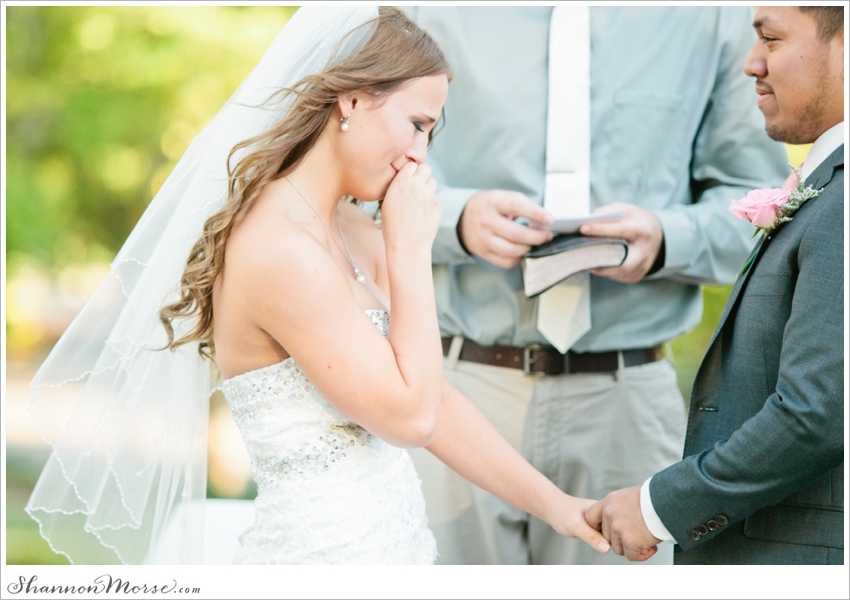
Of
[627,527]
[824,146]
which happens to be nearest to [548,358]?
[627,527]

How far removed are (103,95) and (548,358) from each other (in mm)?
4597

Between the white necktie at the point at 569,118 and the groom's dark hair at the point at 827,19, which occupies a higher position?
the groom's dark hair at the point at 827,19

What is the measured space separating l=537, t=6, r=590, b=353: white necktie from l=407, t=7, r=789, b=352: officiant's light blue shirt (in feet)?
0.14

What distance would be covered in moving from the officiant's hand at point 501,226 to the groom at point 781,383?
654 mm

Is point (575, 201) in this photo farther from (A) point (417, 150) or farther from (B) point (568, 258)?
(A) point (417, 150)

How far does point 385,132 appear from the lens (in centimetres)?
190

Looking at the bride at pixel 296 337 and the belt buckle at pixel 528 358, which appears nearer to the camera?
the bride at pixel 296 337

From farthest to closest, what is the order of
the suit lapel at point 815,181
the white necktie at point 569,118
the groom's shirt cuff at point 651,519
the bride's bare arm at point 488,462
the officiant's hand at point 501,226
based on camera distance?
the white necktie at point 569,118 → the officiant's hand at point 501,226 → the bride's bare arm at point 488,462 → the groom's shirt cuff at point 651,519 → the suit lapel at point 815,181

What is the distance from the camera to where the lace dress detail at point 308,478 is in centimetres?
186

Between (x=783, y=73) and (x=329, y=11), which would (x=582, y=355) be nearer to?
(x=783, y=73)

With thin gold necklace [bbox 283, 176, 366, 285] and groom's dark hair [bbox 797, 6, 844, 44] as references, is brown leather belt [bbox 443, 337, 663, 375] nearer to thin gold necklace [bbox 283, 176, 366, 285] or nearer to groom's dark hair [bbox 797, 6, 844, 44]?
thin gold necklace [bbox 283, 176, 366, 285]

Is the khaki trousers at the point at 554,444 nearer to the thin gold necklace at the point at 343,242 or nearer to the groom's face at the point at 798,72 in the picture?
the thin gold necklace at the point at 343,242

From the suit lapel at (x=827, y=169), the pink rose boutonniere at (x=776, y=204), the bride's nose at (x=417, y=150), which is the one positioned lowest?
the pink rose boutonniere at (x=776, y=204)

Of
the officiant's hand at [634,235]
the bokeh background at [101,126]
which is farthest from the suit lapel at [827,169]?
the bokeh background at [101,126]
